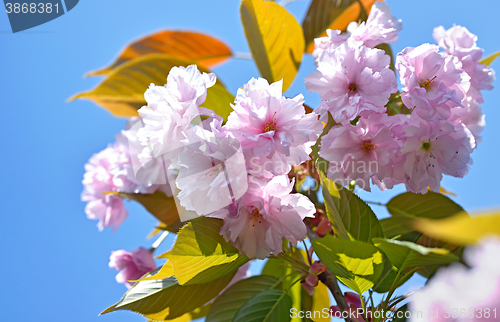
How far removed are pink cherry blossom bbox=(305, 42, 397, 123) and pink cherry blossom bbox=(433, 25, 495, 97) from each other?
218 mm

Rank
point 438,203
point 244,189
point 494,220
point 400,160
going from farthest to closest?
1. point 438,203
2. point 400,160
3. point 244,189
4. point 494,220

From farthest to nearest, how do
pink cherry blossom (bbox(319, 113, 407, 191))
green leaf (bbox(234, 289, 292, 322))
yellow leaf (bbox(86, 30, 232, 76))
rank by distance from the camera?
yellow leaf (bbox(86, 30, 232, 76)) < green leaf (bbox(234, 289, 292, 322)) < pink cherry blossom (bbox(319, 113, 407, 191))

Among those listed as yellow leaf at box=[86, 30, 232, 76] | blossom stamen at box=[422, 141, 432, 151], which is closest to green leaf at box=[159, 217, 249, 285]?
blossom stamen at box=[422, 141, 432, 151]

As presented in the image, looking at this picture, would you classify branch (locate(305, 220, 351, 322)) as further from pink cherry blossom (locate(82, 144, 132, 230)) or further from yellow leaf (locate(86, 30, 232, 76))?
yellow leaf (locate(86, 30, 232, 76))

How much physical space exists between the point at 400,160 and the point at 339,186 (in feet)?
0.38

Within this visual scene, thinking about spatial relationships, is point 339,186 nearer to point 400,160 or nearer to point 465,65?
point 400,160

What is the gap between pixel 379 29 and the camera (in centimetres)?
64

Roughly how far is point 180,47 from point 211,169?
72 cm

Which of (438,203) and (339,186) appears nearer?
(339,186)

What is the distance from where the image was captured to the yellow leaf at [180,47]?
1.06 m

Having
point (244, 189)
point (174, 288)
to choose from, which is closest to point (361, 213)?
point (244, 189)

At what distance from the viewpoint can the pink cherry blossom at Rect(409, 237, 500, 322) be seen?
18cm

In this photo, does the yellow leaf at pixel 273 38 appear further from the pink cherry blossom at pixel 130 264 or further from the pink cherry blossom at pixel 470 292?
the pink cherry blossom at pixel 470 292

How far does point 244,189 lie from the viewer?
49 cm
